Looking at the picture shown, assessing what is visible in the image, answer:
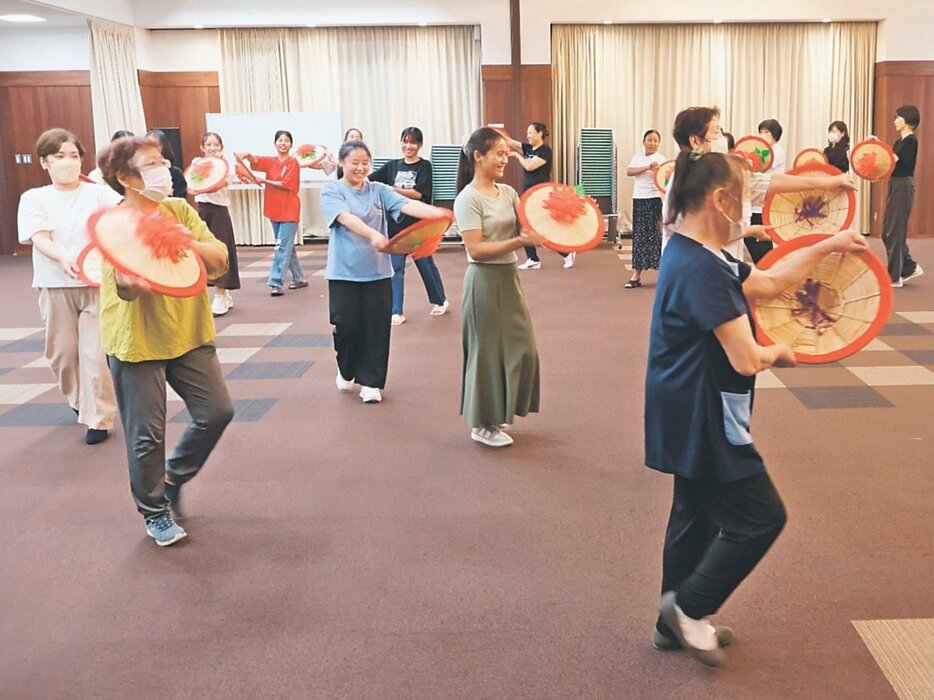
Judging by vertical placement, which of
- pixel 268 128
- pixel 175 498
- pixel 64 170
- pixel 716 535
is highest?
pixel 268 128

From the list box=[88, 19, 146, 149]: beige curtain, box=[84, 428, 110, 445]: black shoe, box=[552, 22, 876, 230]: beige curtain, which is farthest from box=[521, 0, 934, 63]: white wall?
box=[84, 428, 110, 445]: black shoe

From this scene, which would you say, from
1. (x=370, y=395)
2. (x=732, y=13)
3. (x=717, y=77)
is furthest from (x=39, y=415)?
(x=732, y=13)

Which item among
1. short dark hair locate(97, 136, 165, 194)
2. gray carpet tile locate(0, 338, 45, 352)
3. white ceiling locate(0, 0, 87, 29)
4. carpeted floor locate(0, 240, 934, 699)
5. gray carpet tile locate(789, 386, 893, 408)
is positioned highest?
white ceiling locate(0, 0, 87, 29)

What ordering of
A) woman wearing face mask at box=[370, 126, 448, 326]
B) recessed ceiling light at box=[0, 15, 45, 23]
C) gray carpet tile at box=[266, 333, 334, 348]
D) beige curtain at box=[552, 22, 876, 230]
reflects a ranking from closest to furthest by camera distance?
gray carpet tile at box=[266, 333, 334, 348] < woman wearing face mask at box=[370, 126, 448, 326] < recessed ceiling light at box=[0, 15, 45, 23] < beige curtain at box=[552, 22, 876, 230]

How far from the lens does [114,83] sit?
12.0 meters

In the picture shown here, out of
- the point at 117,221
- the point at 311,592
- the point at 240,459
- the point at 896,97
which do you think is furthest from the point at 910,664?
the point at 896,97

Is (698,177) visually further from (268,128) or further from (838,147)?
(268,128)

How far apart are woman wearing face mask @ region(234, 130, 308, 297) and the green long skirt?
4984 millimetres

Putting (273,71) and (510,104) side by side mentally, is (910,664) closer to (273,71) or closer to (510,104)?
(510,104)

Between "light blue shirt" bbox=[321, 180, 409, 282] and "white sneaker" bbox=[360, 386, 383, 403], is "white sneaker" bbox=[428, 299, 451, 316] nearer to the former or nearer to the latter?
"white sneaker" bbox=[360, 386, 383, 403]

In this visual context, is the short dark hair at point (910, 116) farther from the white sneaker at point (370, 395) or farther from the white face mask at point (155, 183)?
the white face mask at point (155, 183)

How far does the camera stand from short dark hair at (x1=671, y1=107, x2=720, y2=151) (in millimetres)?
3939

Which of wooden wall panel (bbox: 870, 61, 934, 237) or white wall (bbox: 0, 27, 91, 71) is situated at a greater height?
white wall (bbox: 0, 27, 91, 71)

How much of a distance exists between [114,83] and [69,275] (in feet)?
28.5
